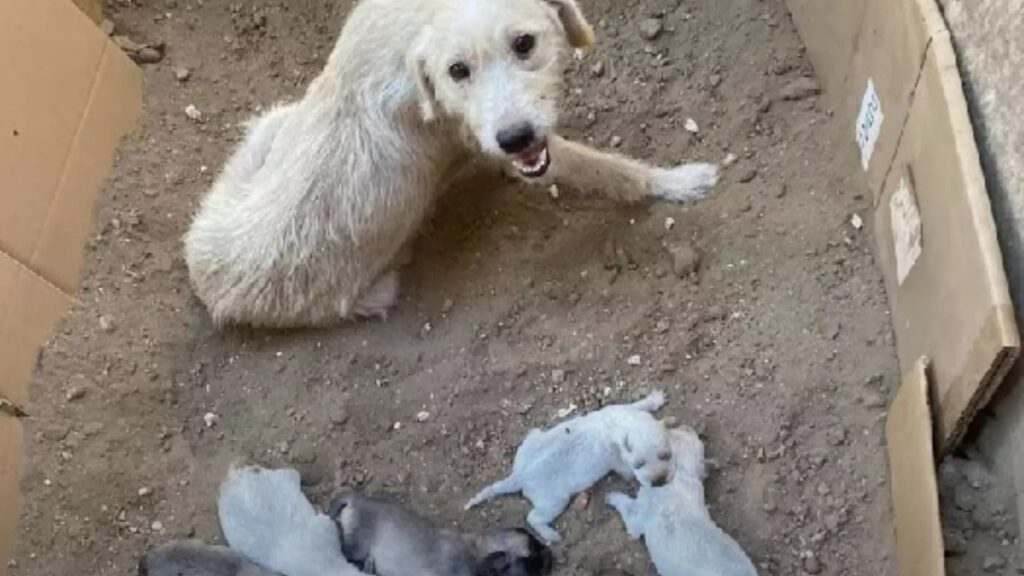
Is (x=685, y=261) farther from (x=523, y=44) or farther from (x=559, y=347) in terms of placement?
(x=523, y=44)

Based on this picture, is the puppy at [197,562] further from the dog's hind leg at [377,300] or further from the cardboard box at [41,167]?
the dog's hind leg at [377,300]

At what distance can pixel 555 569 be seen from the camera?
2.85 meters

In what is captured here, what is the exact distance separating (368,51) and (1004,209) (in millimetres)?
1373

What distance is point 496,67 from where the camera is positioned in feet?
9.29

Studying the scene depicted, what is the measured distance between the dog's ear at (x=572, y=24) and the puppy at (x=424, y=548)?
110cm

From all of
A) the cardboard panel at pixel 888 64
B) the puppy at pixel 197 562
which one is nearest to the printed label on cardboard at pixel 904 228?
the cardboard panel at pixel 888 64

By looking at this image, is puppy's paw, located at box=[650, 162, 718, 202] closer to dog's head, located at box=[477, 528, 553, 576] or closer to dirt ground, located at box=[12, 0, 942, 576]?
dirt ground, located at box=[12, 0, 942, 576]

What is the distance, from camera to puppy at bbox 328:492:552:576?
108 inches

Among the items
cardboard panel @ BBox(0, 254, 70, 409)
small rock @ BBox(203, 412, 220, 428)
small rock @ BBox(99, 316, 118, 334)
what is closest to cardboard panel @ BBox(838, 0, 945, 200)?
small rock @ BBox(203, 412, 220, 428)

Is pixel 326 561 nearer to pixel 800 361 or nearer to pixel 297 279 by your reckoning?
pixel 297 279

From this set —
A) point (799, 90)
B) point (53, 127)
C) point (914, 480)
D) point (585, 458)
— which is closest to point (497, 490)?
point (585, 458)

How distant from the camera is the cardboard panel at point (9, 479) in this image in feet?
10.00

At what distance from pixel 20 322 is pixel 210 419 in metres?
0.51

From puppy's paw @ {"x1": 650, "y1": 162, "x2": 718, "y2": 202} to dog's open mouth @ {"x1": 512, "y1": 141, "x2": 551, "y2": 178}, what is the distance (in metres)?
0.45
